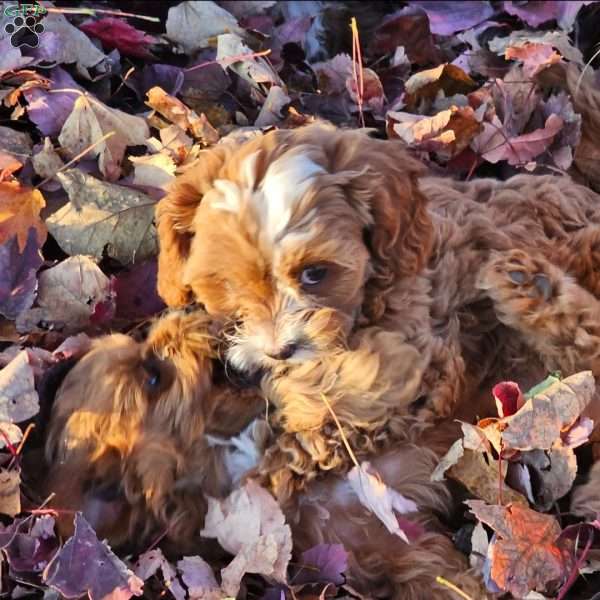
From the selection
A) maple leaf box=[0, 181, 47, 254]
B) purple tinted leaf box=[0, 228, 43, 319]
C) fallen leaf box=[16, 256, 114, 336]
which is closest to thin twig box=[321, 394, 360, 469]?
fallen leaf box=[16, 256, 114, 336]

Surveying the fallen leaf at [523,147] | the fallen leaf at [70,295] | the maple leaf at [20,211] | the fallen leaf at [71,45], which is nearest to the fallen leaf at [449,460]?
the fallen leaf at [70,295]

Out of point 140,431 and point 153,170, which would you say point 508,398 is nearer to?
point 140,431

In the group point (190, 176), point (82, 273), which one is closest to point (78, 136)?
point (82, 273)

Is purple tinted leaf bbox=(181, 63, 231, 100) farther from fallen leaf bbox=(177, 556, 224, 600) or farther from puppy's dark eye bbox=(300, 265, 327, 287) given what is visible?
fallen leaf bbox=(177, 556, 224, 600)

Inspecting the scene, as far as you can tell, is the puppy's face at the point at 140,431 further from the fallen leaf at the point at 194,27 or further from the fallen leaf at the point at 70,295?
the fallen leaf at the point at 194,27

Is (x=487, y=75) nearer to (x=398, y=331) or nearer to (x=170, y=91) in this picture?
(x=170, y=91)
